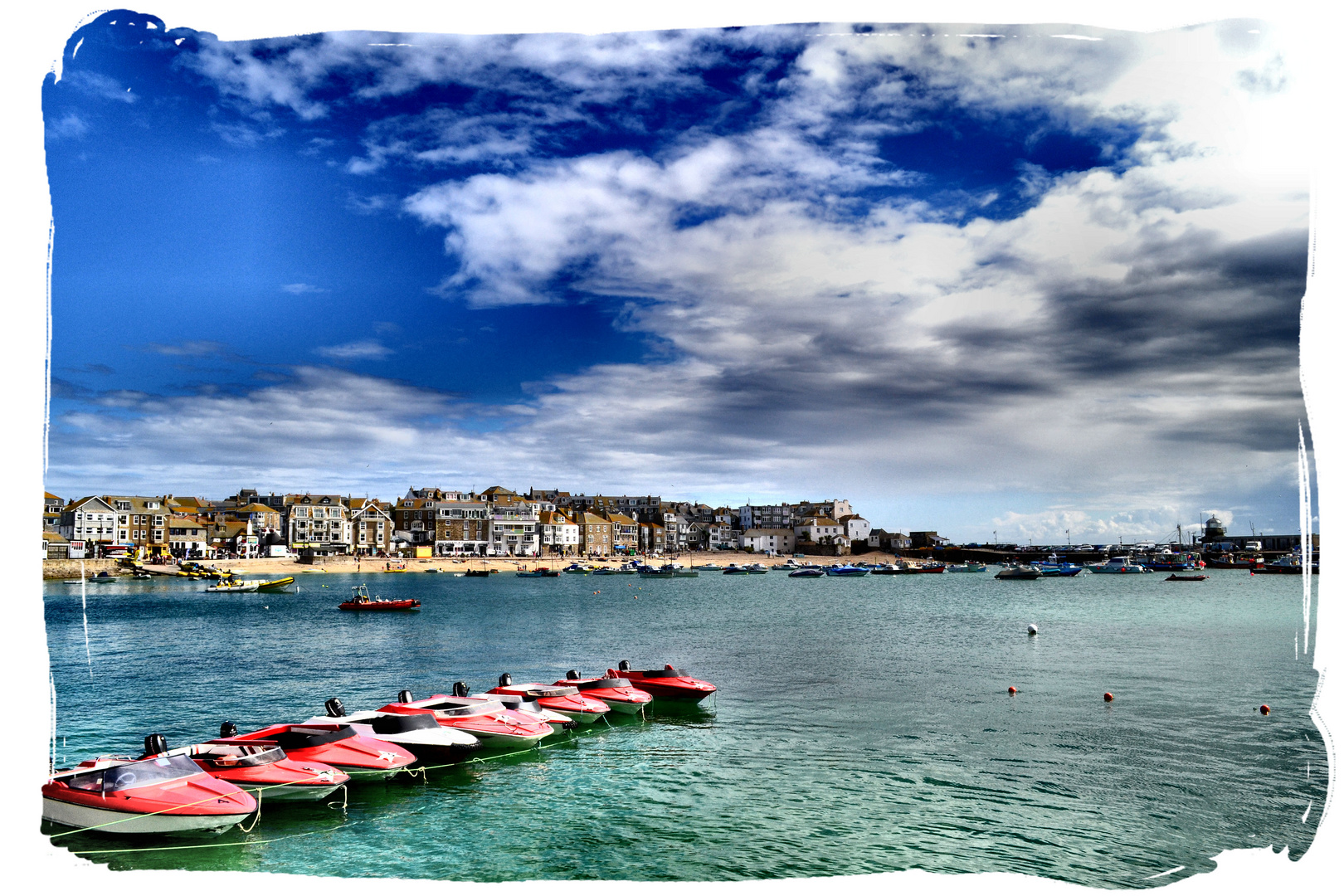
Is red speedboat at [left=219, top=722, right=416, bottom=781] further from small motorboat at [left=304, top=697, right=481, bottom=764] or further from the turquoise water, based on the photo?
the turquoise water

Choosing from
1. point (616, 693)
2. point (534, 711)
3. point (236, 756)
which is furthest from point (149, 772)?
point (616, 693)

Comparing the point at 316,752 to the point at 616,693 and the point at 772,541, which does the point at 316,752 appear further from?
the point at 772,541

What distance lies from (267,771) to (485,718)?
406 cm

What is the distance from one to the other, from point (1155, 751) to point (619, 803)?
8.96 m

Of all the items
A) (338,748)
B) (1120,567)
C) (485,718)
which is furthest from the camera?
(1120,567)

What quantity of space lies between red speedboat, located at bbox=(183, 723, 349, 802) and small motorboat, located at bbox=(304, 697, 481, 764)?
4.39ft

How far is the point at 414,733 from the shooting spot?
11.8m

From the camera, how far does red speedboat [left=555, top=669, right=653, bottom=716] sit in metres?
16.0

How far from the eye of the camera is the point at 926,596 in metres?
61.8

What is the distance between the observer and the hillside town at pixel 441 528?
86.8 meters

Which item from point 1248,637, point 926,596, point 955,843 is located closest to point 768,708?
point 955,843

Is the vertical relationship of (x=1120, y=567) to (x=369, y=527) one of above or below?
below

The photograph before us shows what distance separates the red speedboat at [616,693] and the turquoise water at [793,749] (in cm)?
56

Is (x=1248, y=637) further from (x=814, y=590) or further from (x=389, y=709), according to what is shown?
(x=814, y=590)
